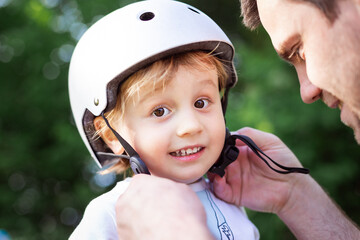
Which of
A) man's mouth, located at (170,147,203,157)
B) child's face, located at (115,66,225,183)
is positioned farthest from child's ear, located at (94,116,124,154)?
man's mouth, located at (170,147,203,157)

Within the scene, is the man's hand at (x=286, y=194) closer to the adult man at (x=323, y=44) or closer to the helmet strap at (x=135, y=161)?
the adult man at (x=323, y=44)

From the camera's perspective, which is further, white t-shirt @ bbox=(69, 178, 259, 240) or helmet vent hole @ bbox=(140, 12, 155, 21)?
helmet vent hole @ bbox=(140, 12, 155, 21)

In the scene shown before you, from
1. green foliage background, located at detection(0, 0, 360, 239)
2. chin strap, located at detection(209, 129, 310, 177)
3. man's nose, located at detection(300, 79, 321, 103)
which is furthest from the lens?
green foliage background, located at detection(0, 0, 360, 239)

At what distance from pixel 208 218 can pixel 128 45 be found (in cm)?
89

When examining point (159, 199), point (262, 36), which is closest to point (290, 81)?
point (262, 36)

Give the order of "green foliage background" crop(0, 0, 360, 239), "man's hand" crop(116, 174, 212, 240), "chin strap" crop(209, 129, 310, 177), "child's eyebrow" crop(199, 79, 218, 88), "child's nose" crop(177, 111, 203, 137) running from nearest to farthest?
"man's hand" crop(116, 174, 212, 240), "child's nose" crop(177, 111, 203, 137), "child's eyebrow" crop(199, 79, 218, 88), "chin strap" crop(209, 129, 310, 177), "green foliage background" crop(0, 0, 360, 239)

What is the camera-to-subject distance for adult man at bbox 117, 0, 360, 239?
6.15 ft

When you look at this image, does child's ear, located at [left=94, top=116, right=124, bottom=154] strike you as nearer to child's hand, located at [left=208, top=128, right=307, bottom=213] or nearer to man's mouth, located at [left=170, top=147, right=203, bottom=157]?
man's mouth, located at [left=170, top=147, right=203, bottom=157]

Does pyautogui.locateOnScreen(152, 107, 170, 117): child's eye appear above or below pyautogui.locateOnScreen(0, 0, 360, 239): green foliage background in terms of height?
above

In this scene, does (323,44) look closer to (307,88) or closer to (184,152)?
Answer: (307,88)

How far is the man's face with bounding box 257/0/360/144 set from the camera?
1.97m

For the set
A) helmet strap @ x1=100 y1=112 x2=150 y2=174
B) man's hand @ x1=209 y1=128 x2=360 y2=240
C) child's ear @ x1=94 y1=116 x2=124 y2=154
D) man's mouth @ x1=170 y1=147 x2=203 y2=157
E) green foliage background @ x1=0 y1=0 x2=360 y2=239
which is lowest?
green foliage background @ x1=0 y1=0 x2=360 y2=239

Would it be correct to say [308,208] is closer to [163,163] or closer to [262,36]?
[163,163]

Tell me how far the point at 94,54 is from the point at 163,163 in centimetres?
63
